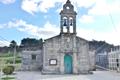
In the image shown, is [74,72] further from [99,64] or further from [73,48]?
[99,64]

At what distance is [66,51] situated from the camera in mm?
27641

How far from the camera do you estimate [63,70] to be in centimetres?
2734

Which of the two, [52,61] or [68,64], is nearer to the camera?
[52,61]

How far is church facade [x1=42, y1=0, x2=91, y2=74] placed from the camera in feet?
90.3

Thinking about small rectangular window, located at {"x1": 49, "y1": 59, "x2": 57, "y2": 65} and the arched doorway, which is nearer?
small rectangular window, located at {"x1": 49, "y1": 59, "x2": 57, "y2": 65}

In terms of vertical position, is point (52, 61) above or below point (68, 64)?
above

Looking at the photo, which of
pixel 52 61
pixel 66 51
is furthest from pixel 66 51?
pixel 52 61

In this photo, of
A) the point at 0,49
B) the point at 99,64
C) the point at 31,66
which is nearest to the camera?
the point at 31,66

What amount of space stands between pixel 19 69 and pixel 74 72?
27.7 ft

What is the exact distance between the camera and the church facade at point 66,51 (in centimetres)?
2751

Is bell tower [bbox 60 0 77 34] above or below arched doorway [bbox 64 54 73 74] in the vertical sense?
above

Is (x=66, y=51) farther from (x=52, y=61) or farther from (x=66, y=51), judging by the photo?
(x=52, y=61)

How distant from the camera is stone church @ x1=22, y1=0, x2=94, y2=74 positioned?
2751 centimetres

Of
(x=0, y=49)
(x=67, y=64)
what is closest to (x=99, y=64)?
(x=67, y=64)
